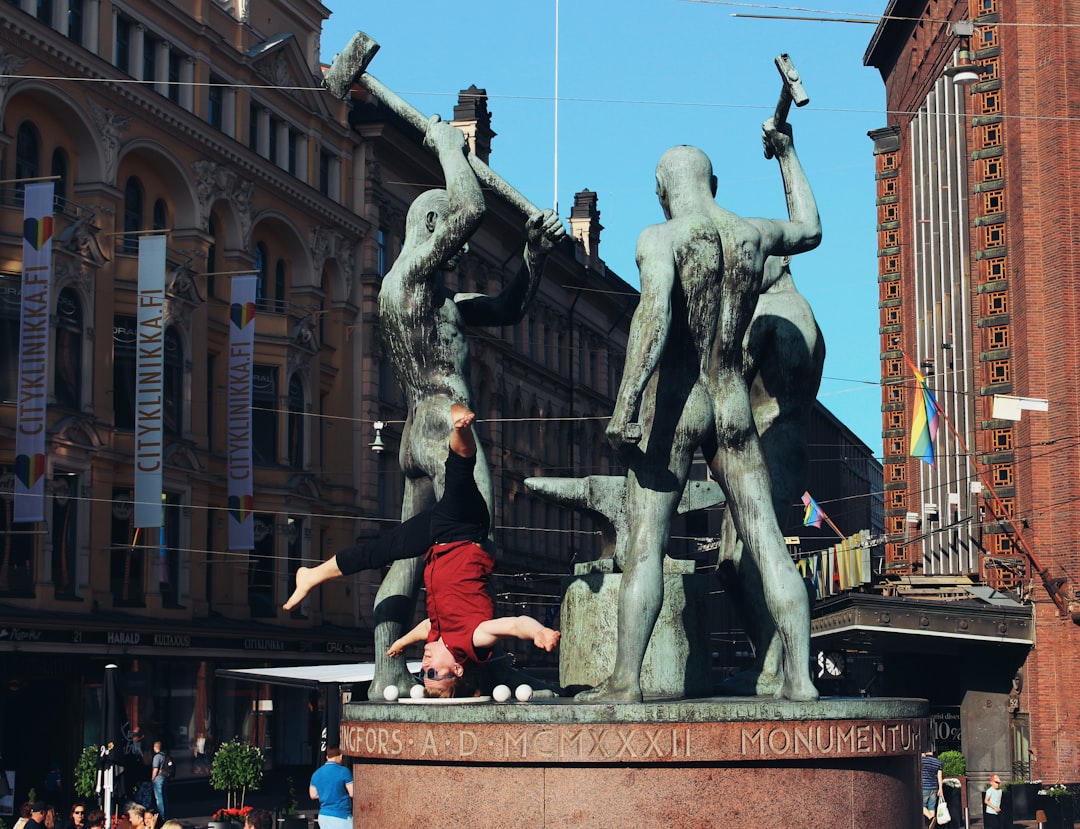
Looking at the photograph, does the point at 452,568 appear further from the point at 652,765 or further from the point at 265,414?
the point at 265,414

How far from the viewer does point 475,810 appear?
7773 mm

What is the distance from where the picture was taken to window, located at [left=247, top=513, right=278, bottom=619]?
43.4 m

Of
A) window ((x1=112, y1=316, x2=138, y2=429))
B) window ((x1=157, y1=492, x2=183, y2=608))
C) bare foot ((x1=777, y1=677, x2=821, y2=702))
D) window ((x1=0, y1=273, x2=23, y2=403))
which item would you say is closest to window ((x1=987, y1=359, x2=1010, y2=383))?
window ((x1=157, y1=492, x2=183, y2=608))

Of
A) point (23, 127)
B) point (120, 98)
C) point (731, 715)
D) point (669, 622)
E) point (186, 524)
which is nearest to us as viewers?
point (731, 715)

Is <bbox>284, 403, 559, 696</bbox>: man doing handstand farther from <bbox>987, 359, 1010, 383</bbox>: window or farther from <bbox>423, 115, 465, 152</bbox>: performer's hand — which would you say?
<bbox>987, 359, 1010, 383</bbox>: window

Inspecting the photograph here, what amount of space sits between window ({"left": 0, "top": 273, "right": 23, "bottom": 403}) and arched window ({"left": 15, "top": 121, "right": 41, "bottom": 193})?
2.42m

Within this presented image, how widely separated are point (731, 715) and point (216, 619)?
3458cm

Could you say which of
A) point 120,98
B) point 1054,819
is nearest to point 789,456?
point 1054,819

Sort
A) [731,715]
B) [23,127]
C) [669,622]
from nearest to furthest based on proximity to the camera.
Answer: [731,715], [669,622], [23,127]

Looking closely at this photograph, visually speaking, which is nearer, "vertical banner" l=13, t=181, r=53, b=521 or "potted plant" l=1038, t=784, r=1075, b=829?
"potted plant" l=1038, t=784, r=1075, b=829

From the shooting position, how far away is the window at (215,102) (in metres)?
42.3

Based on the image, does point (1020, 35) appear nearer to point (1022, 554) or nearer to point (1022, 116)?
point (1022, 116)

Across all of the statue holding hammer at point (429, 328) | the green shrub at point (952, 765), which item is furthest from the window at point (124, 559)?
the statue holding hammer at point (429, 328)

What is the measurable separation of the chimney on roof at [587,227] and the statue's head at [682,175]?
2495 inches
